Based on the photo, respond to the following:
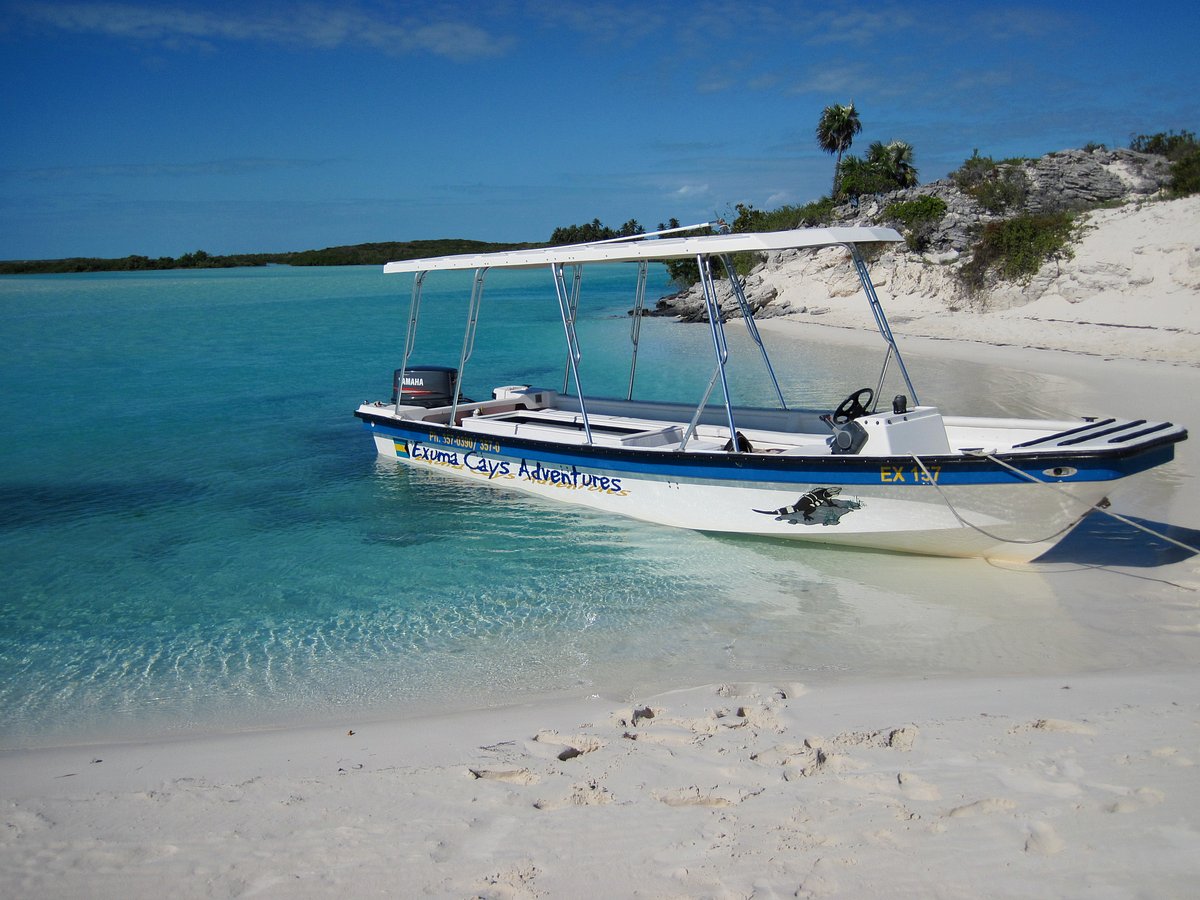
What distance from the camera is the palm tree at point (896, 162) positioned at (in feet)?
164

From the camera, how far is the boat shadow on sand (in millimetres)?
7855

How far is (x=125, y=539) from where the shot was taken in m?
10.1

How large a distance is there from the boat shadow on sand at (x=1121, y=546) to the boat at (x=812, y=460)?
0.54 metres

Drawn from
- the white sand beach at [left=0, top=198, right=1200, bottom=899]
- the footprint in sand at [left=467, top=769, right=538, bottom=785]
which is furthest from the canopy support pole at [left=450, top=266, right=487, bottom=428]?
the footprint in sand at [left=467, top=769, right=538, bottom=785]

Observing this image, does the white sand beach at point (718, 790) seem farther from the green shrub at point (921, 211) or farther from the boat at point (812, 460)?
the green shrub at point (921, 211)

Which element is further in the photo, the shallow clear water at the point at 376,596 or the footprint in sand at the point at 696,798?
the shallow clear water at the point at 376,596

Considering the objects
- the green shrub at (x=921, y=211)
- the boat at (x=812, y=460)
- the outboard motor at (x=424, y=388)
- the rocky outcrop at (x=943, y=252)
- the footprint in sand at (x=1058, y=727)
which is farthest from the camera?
the green shrub at (x=921, y=211)

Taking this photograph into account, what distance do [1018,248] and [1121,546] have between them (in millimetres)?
19628

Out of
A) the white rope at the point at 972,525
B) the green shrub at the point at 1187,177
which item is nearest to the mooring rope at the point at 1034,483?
the white rope at the point at 972,525

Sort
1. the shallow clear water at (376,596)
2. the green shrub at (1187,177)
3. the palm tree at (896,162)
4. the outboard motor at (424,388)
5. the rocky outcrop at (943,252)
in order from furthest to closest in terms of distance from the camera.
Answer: the palm tree at (896,162) → the rocky outcrop at (943,252) → the green shrub at (1187,177) → the outboard motor at (424,388) → the shallow clear water at (376,596)

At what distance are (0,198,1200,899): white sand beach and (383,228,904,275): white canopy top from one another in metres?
3.69

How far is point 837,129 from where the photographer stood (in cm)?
5847

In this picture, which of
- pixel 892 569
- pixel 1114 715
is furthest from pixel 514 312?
pixel 1114 715

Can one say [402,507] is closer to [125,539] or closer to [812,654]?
[125,539]
